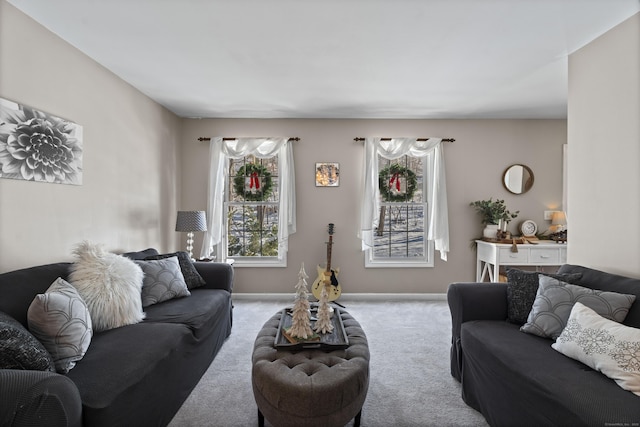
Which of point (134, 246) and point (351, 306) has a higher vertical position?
point (134, 246)

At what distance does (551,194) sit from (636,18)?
281 centimetres

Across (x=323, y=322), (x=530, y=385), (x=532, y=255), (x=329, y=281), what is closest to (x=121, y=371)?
(x=323, y=322)

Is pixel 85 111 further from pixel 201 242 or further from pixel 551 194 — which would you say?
pixel 551 194

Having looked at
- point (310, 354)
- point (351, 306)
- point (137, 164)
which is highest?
point (137, 164)

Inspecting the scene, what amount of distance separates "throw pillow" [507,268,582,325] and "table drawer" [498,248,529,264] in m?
1.73

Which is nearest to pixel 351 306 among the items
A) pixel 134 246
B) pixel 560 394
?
pixel 134 246

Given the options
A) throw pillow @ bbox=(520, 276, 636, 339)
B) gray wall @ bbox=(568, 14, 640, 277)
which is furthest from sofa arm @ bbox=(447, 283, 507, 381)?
gray wall @ bbox=(568, 14, 640, 277)

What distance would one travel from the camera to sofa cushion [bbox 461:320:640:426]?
1.31 meters

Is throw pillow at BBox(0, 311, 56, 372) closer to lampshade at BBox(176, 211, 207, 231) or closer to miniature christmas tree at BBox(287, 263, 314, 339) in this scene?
miniature christmas tree at BBox(287, 263, 314, 339)

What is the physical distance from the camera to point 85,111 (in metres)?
2.75

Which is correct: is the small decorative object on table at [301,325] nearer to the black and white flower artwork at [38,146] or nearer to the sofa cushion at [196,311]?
the sofa cushion at [196,311]

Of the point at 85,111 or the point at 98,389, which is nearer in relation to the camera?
the point at 98,389

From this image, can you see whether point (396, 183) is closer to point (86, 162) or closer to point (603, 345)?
point (603, 345)

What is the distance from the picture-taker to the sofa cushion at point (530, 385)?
51.6 inches
